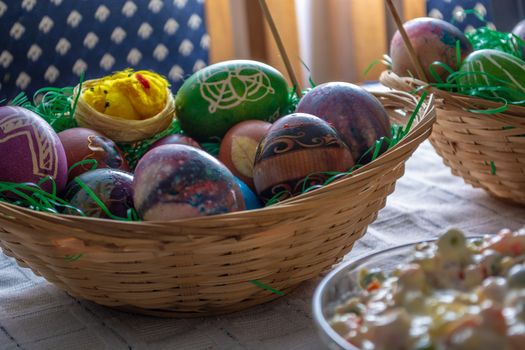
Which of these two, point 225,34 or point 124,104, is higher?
point 124,104

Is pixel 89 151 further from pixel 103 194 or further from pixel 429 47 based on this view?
pixel 429 47

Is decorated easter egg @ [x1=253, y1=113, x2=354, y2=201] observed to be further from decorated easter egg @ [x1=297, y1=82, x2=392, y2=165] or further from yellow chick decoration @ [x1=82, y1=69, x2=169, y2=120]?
yellow chick decoration @ [x1=82, y1=69, x2=169, y2=120]

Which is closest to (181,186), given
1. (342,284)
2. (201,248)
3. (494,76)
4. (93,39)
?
(201,248)

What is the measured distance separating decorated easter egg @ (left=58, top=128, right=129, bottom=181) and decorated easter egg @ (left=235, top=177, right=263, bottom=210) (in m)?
0.15

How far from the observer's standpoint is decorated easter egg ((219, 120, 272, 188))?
0.72 meters

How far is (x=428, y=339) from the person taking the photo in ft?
1.18

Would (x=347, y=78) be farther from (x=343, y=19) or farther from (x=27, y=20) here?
(x=27, y=20)

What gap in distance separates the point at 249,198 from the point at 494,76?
33 centimetres

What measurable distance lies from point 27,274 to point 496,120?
0.48 metres

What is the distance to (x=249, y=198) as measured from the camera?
2.14 feet

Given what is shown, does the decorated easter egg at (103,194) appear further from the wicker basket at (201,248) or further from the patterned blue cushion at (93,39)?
the patterned blue cushion at (93,39)

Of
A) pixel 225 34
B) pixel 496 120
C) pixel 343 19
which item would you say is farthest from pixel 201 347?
pixel 343 19

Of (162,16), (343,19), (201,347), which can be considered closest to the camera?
(201,347)

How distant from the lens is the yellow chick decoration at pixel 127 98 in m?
0.80
